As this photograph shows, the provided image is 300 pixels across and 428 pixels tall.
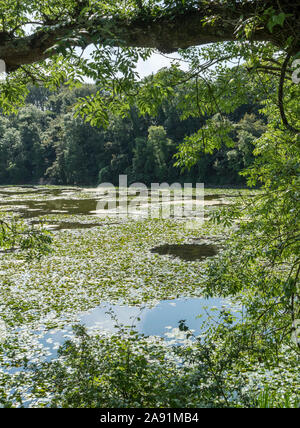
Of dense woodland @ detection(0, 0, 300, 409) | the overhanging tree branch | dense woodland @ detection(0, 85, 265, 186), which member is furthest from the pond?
dense woodland @ detection(0, 85, 265, 186)

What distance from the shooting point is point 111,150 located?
60.6 m

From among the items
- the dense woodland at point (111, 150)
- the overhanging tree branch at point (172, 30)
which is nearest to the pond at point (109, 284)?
the overhanging tree branch at point (172, 30)

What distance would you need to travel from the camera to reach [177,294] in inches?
324

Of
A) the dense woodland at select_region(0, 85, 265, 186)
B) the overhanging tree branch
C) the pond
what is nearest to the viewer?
the overhanging tree branch

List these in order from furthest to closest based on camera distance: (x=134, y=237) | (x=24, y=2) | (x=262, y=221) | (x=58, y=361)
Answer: (x=134, y=237), (x=58, y=361), (x=24, y=2), (x=262, y=221)

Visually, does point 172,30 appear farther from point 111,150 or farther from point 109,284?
point 111,150

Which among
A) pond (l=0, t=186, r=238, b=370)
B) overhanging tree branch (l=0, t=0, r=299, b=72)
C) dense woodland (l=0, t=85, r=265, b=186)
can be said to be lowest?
pond (l=0, t=186, r=238, b=370)

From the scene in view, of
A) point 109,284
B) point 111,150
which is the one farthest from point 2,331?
point 111,150

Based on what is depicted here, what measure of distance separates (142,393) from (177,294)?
3.92m

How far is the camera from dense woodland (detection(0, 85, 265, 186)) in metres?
46.2

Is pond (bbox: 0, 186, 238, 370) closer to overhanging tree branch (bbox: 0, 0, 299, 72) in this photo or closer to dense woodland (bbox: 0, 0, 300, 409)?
dense woodland (bbox: 0, 0, 300, 409)

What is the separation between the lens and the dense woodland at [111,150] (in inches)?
1820

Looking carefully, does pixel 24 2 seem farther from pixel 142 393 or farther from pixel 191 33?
pixel 142 393

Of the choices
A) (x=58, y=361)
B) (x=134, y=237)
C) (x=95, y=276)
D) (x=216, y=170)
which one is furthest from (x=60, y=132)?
(x=58, y=361)
